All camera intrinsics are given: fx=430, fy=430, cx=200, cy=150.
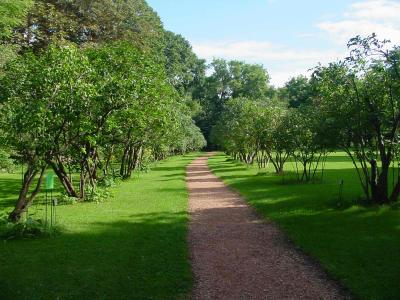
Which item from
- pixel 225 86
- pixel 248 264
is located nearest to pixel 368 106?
pixel 248 264

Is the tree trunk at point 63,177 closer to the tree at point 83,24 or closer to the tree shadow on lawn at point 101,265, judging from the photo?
the tree shadow on lawn at point 101,265

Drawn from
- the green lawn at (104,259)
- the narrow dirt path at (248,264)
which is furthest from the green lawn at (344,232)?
the green lawn at (104,259)

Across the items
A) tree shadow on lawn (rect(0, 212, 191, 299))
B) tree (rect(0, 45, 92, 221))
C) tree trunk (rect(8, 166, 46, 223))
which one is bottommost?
tree shadow on lawn (rect(0, 212, 191, 299))

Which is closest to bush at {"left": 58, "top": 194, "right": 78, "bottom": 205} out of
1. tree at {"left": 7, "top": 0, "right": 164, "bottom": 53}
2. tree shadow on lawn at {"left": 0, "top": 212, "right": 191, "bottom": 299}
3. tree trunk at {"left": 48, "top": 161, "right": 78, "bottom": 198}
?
tree trunk at {"left": 48, "top": 161, "right": 78, "bottom": 198}

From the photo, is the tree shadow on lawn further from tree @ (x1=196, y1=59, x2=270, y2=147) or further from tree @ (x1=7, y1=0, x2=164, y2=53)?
tree @ (x1=196, y1=59, x2=270, y2=147)

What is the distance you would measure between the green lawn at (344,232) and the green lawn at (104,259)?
9.43ft

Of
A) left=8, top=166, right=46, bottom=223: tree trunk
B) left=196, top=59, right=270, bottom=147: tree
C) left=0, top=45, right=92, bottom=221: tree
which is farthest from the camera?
left=196, top=59, right=270, bottom=147: tree

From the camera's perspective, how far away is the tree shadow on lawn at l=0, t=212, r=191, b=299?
23.5ft

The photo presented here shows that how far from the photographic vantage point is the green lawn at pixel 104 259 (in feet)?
23.7

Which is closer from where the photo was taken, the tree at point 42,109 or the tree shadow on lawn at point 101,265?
the tree shadow on lawn at point 101,265

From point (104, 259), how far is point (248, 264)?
9.89 ft

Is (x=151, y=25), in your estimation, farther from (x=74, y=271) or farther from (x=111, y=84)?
(x=74, y=271)

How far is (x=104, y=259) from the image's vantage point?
9055mm

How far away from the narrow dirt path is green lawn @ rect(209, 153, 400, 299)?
15.9 inches
